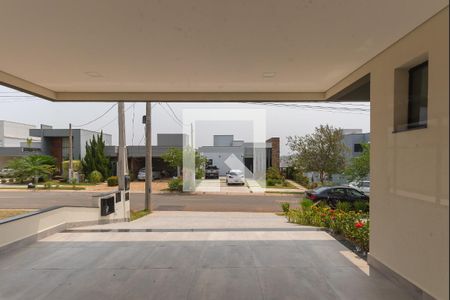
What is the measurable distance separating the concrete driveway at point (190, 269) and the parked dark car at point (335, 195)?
289 inches

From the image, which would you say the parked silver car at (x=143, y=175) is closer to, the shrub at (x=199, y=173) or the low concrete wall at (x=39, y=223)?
the shrub at (x=199, y=173)

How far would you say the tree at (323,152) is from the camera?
78.8 feet

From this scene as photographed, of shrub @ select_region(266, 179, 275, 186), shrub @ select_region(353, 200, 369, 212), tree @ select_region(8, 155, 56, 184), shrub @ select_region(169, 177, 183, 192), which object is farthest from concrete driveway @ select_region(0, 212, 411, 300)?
tree @ select_region(8, 155, 56, 184)

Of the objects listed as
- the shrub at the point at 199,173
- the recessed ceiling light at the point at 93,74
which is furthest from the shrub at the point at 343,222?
the shrub at the point at 199,173

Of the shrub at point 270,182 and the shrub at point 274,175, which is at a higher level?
the shrub at point 274,175

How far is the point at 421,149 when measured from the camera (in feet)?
11.1

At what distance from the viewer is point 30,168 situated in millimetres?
25672

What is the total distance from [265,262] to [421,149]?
282cm

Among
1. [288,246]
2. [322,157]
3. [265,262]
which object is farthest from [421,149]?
[322,157]

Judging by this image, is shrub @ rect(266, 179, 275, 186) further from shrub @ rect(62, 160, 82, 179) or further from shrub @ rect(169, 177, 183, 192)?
shrub @ rect(62, 160, 82, 179)

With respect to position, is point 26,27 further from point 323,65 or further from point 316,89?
point 316,89

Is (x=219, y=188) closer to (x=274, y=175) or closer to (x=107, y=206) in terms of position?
(x=274, y=175)

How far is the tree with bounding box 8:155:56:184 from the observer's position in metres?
25.8

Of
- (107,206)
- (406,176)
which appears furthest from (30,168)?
(406,176)
